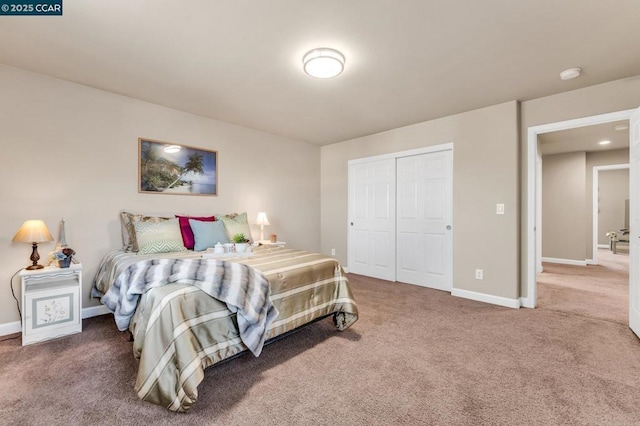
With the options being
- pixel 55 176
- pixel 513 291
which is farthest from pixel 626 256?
pixel 55 176

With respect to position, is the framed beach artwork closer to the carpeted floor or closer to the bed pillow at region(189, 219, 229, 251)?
the bed pillow at region(189, 219, 229, 251)

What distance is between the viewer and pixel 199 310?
1764 millimetres

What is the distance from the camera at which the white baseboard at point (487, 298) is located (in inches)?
134

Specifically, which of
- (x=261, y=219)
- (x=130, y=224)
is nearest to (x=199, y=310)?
(x=130, y=224)

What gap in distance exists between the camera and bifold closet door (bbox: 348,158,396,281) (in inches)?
187

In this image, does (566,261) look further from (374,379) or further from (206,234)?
(206,234)

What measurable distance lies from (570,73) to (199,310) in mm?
3778

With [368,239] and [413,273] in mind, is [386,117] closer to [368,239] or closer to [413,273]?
[368,239]

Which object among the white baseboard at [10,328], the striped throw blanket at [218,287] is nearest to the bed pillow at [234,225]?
the striped throw blanket at [218,287]

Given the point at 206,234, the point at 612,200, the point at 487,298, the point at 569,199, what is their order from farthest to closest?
the point at 612,200, the point at 569,199, the point at 487,298, the point at 206,234

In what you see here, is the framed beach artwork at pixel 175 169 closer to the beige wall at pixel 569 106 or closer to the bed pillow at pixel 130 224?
the bed pillow at pixel 130 224

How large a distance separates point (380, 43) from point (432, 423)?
2.57 metres

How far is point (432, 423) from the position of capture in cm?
154

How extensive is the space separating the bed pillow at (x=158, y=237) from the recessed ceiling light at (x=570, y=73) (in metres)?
4.24
